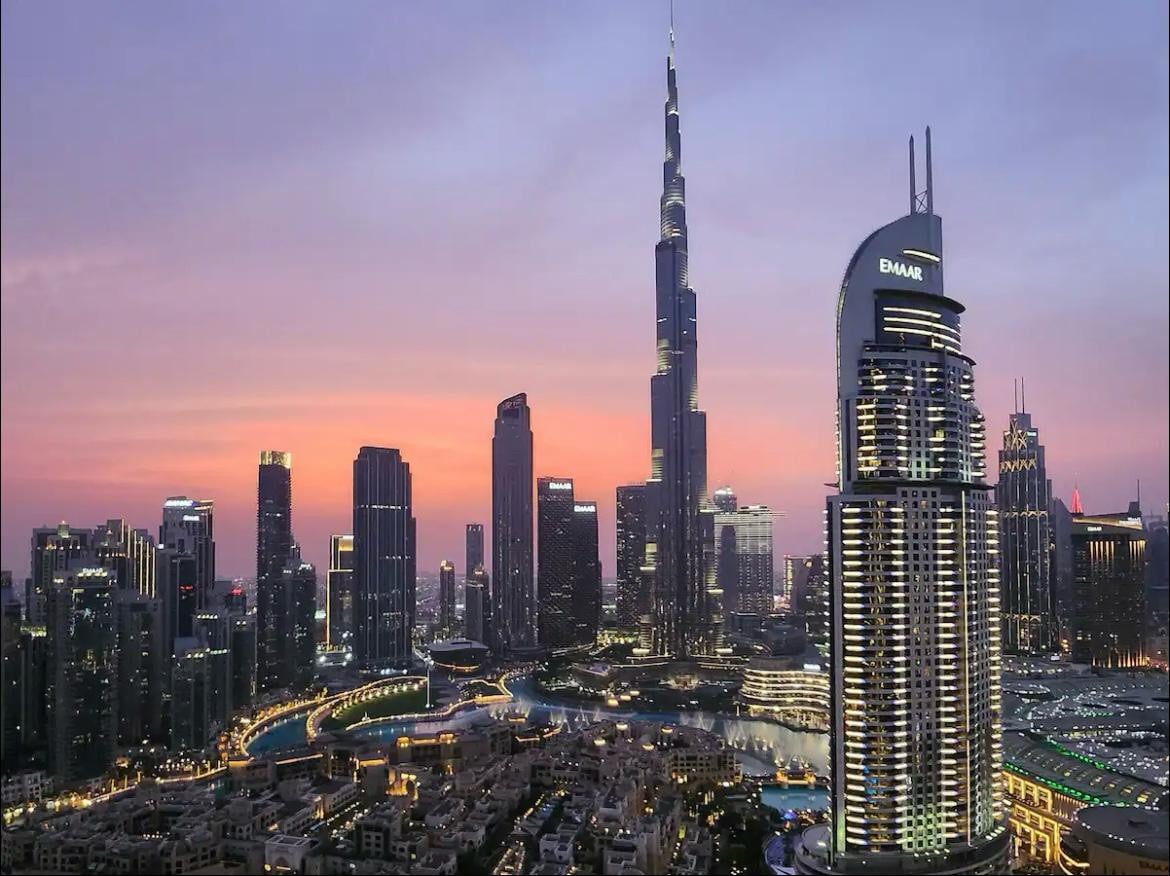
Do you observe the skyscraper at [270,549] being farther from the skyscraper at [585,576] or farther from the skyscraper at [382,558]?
the skyscraper at [585,576]

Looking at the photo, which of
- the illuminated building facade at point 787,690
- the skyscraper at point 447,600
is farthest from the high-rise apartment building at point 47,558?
the skyscraper at point 447,600

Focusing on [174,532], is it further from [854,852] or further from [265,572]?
[854,852]

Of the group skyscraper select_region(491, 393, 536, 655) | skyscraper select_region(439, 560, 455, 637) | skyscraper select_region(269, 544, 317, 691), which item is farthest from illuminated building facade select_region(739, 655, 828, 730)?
skyscraper select_region(439, 560, 455, 637)

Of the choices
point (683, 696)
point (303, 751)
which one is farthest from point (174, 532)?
point (683, 696)

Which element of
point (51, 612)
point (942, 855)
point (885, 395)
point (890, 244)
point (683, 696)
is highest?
point (890, 244)

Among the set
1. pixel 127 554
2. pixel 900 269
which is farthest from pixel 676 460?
pixel 900 269

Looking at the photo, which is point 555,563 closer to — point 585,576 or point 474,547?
point 585,576
